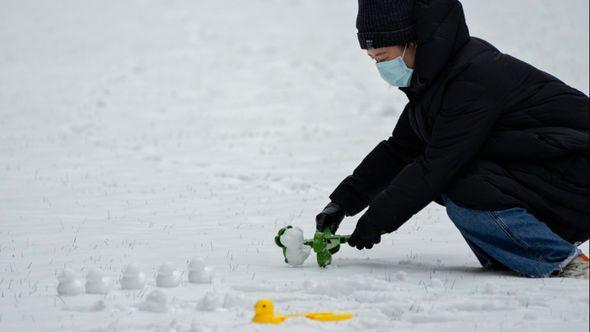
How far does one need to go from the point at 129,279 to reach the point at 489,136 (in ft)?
7.37

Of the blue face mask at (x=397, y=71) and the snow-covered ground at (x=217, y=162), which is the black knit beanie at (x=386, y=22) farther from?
the snow-covered ground at (x=217, y=162)

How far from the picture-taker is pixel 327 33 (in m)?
29.2

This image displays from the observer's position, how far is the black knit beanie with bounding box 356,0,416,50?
5160 millimetres

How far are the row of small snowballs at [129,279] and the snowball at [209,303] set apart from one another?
57 cm

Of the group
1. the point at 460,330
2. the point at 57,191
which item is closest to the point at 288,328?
the point at 460,330

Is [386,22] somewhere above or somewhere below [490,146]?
above

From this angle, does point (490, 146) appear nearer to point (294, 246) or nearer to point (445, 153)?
point (445, 153)

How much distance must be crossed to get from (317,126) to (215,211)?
914 centimetres

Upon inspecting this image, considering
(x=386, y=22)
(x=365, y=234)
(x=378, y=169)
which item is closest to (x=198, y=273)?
(x=365, y=234)

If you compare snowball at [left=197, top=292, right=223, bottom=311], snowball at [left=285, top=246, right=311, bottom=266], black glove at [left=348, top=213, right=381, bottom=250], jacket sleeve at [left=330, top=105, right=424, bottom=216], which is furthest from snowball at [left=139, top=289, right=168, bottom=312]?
jacket sleeve at [left=330, top=105, right=424, bottom=216]

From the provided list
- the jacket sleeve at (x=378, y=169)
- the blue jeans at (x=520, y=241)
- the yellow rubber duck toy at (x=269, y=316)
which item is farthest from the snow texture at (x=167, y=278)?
the blue jeans at (x=520, y=241)

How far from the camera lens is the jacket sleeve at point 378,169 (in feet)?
19.5

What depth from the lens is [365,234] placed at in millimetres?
5316

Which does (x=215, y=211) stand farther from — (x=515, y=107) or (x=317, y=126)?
(x=317, y=126)
